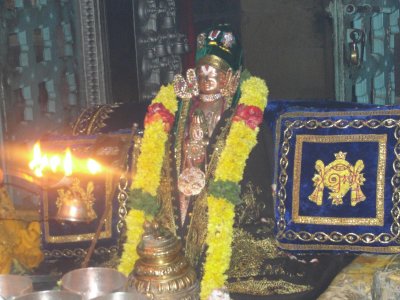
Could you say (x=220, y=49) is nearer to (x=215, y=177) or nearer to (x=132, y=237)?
(x=215, y=177)

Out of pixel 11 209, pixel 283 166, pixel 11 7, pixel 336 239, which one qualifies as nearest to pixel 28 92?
pixel 11 7

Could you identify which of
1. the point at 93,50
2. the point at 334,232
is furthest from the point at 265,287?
the point at 93,50

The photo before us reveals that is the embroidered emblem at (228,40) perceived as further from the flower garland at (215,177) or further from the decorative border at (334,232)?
the decorative border at (334,232)

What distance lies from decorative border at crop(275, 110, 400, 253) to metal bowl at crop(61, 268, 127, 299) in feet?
4.70

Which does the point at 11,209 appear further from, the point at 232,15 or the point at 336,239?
the point at 232,15

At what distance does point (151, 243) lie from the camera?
11.7ft

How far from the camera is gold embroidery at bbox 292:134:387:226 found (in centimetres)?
418

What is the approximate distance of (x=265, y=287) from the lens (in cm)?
416

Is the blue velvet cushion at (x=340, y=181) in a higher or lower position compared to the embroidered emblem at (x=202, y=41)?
lower

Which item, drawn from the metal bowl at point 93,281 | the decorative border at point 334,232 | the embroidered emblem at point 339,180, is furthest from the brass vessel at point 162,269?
the embroidered emblem at point 339,180

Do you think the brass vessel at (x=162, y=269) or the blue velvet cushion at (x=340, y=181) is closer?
the brass vessel at (x=162, y=269)

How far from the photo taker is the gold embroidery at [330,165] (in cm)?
418

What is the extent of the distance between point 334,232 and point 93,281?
1587 mm

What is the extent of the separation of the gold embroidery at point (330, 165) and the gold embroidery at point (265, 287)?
0.38 metres
